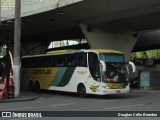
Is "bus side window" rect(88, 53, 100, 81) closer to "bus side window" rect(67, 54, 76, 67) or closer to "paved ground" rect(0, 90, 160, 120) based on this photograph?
"bus side window" rect(67, 54, 76, 67)

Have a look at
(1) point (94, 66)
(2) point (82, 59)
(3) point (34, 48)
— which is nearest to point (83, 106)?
(1) point (94, 66)

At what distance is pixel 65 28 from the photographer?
42.9 meters

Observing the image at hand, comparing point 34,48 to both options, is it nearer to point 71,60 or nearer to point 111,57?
point 71,60

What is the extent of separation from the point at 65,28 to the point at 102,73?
1816cm

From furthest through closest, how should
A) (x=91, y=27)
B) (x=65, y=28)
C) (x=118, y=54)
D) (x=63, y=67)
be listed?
(x=65, y=28) → (x=91, y=27) → (x=63, y=67) → (x=118, y=54)

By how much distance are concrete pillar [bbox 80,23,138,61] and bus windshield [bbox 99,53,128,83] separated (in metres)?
13.2

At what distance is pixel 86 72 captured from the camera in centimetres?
2652

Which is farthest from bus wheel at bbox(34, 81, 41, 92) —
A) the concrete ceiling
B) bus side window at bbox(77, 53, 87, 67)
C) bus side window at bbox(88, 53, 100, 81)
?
bus side window at bbox(88, 53, 100, 81)

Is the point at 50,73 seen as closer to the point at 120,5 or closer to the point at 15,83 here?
the point at 15,83

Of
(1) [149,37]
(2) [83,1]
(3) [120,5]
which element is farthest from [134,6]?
(1) [149,37]

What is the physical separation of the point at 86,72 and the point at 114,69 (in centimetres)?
184

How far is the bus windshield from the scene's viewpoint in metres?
25.6

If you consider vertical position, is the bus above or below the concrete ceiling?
below

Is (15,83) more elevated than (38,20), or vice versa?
(38,20)
